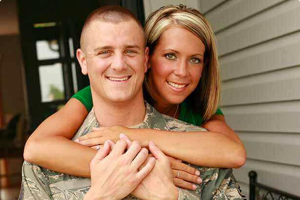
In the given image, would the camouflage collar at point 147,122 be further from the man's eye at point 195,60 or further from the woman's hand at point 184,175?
the man's eye at point 195,60

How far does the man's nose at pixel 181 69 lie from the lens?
1.96 m

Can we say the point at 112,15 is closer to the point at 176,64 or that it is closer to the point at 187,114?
the point at 176,64

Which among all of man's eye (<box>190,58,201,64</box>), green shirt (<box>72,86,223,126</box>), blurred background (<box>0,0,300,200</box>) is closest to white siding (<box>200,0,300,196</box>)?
blurred background (<box>0,0,300,200</box>)

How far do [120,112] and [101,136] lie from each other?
120 millimetres

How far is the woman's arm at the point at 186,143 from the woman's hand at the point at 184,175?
3 centimetres

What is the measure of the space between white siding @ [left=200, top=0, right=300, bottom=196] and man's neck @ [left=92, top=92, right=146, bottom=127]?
1.20 meters

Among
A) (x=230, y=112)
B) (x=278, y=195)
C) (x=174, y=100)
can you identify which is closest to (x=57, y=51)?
(x=230, y=112)

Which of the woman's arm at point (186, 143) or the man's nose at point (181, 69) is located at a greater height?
the man's nose at point (181, 69)

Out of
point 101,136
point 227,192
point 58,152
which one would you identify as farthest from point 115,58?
point 227,192

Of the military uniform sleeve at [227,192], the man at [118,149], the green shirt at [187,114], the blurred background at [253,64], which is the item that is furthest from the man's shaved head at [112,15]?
the blurred background at [253,64]

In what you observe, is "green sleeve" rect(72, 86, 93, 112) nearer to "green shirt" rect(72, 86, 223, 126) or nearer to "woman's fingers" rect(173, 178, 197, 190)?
"green shirt" rect(72, 86, 223, 126)

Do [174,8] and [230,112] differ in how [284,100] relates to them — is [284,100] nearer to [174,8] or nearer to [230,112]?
[230,112]

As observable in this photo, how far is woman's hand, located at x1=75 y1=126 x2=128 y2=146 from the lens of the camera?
5.32 ft

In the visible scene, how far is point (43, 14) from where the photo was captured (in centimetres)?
516
